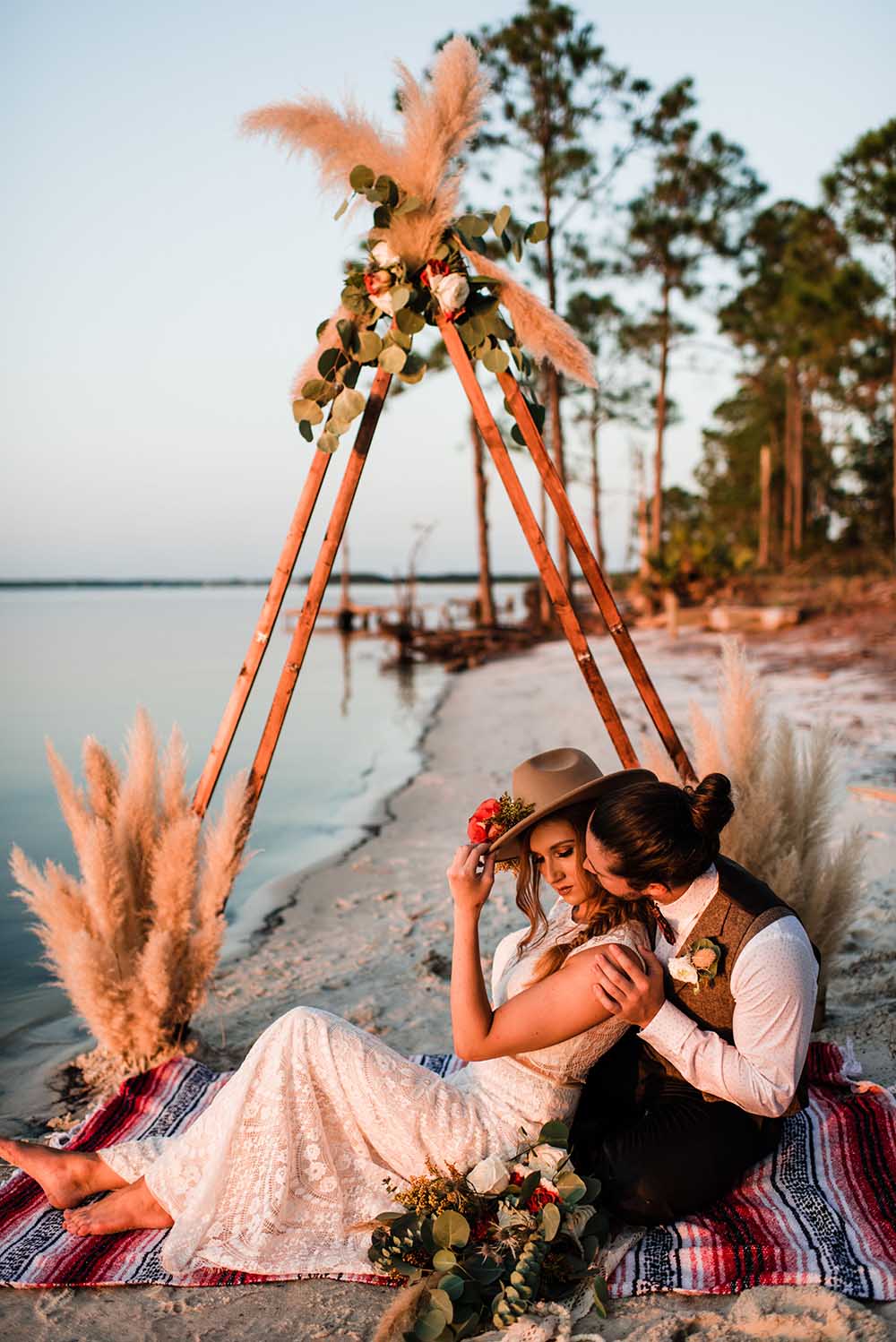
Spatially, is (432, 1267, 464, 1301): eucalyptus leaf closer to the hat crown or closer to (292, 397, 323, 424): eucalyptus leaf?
the hat crown

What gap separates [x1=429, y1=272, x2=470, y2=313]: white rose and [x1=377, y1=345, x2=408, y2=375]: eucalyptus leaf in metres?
0.20

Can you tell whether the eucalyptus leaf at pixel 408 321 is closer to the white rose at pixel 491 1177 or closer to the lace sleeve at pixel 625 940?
the lace sleeve at pixel 625 940

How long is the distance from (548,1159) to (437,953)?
7.66ft

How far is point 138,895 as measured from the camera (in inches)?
131

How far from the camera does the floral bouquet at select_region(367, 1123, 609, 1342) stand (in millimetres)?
2105

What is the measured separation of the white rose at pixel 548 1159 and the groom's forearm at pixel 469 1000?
0.86 feet

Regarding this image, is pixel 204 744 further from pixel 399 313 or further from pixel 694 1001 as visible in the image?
pixel 694 1001

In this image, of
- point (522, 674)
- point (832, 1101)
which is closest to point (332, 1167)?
point (832, 1101)

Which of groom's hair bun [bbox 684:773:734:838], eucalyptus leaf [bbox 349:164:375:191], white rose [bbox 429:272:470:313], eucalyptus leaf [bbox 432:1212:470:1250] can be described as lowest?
eucalyptus leaf [bbox 432:1212:470:1250]

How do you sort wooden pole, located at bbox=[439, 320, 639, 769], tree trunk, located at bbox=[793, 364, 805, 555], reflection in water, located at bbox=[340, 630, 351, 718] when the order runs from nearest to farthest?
wooden pole, located at bbox=[439, 320, 639, 769] → reflection in water, located at bbox=[340, 630, 351, 718] → tree trunk, located at bbox=[793, 364, 805, 555]

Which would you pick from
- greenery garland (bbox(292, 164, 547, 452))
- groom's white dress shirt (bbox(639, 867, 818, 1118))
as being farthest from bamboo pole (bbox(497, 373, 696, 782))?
groom's white dress shirt (bbox(639, 867, 818, 1118))

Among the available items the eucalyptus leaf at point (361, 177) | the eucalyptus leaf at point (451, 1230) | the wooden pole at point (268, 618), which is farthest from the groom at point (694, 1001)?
the eucalyptus leaf at point (361, 177)

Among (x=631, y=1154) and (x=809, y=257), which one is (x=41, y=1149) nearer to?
(x=631, y=1154)

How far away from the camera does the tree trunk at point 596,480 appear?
2580 cm
